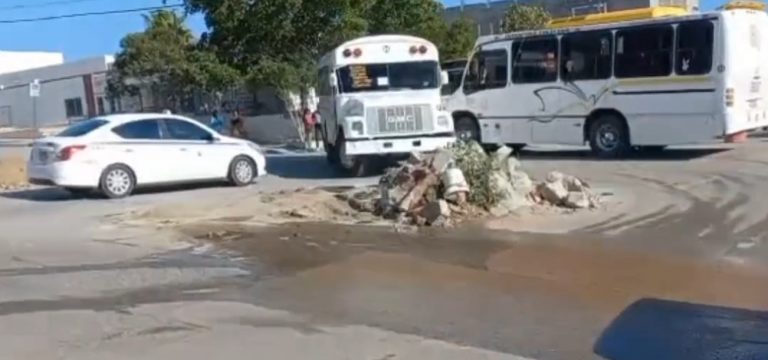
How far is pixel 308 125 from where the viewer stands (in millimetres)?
30609

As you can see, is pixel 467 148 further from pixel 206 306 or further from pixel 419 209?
pixel 206 306

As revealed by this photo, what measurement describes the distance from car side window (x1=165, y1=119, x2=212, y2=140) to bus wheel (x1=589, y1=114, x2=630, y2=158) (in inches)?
348

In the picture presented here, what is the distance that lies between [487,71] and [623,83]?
3880mm

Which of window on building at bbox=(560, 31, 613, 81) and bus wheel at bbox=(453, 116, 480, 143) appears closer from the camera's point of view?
window on building at bbox=(560, 31, 613, 81)

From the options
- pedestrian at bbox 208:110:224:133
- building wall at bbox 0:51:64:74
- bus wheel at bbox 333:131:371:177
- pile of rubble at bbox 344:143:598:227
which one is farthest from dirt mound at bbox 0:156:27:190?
building wall at bbox 0:51:64:74

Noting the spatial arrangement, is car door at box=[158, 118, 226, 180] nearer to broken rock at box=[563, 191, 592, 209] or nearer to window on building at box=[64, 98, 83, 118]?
broken rock at box=[563, 191, 592, 209]

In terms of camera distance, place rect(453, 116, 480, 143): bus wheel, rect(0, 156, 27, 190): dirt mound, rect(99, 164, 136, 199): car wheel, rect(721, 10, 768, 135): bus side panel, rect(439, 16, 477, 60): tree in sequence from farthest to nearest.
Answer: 1. rect(439, 16, 477, 60): tree
2. rect(453, 116, 480, 143): bus wheel
3. rect(0, 156, 27, 190): dirt mound
4. rect(721, 10, 768, 135): bus side panel
5. rect(99, 164, 136, 199): car wheel

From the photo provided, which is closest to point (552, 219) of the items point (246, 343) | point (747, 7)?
point (246, 343)

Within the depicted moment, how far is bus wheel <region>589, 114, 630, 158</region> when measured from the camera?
844 inches

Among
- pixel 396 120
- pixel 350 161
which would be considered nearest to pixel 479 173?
pixel 396 120

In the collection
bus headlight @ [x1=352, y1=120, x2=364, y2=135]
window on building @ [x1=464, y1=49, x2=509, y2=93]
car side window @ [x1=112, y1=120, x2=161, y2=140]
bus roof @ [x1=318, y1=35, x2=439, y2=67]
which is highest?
bus roof @ [x1=318, y1=35, x2=439, y2=67]

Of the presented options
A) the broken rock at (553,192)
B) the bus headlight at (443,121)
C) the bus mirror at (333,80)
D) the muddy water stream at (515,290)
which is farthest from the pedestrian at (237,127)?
the muddy water stream at (515,290)

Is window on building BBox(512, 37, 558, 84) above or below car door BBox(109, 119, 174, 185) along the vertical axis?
above

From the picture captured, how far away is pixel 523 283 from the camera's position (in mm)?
8781
